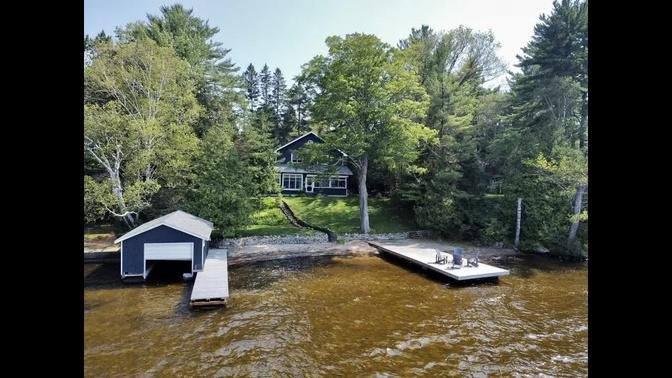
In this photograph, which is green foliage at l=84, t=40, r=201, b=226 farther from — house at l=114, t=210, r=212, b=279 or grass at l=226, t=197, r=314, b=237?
house at l=114, t=210, r=212, b=279

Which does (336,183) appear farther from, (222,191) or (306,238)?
(222,191)

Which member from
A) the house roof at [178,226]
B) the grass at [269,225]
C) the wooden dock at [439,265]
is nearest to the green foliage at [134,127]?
the house roof at [178,226]

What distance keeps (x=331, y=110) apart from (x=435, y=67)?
381 inches

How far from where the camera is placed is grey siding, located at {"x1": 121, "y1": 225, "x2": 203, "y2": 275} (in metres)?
14.0

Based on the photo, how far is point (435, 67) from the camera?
26.6 meters

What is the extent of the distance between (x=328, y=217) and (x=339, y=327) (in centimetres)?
1664

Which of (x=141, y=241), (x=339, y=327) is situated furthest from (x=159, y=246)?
(x=339, y=327)

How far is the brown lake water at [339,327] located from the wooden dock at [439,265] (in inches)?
18.5

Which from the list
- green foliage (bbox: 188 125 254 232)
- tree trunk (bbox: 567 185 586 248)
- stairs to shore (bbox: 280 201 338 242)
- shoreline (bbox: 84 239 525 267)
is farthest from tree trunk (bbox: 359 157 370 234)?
tree trunk (bbox: 567 185 586 248)

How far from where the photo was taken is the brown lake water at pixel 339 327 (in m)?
8.34

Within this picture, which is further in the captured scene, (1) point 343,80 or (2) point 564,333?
(1) point 343,80

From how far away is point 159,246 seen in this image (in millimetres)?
14242
